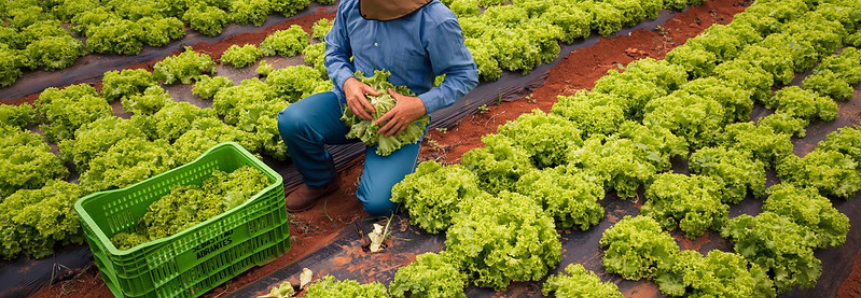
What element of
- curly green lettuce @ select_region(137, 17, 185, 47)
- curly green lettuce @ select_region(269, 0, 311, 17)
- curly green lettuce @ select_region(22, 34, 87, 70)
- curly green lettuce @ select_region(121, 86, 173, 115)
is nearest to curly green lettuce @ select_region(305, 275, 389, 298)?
curly green lettuce @ select_region(121, 86, 173, 115)

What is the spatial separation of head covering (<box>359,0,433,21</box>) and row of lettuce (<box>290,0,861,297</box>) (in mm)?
1565

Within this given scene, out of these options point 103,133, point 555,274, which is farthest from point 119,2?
point 555,274

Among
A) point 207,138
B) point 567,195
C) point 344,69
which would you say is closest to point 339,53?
point 344,69

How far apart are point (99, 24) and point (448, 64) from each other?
6502 mm

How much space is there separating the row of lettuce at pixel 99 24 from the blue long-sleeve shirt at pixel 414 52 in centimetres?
437

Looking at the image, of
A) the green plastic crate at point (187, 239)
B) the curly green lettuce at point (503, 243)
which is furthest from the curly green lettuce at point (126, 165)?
the curly green lettuce at point (503, 243)

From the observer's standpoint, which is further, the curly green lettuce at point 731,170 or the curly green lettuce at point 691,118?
the curly green lettuce at point 691,118

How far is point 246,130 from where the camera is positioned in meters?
6.67

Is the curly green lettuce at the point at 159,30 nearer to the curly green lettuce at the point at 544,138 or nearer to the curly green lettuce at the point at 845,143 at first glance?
the curly green lettuce at the point at 544,138

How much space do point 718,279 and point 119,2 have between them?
960cm

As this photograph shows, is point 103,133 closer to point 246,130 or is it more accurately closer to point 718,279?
point 246,130

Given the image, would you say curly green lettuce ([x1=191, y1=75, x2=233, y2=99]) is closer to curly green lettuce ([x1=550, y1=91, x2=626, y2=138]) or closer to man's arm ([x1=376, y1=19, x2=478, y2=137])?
man's arm ([x1=376, y1=19, x2=478, y2=137])

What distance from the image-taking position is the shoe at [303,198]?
6.13m

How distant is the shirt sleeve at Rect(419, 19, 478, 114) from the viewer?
5.22m
